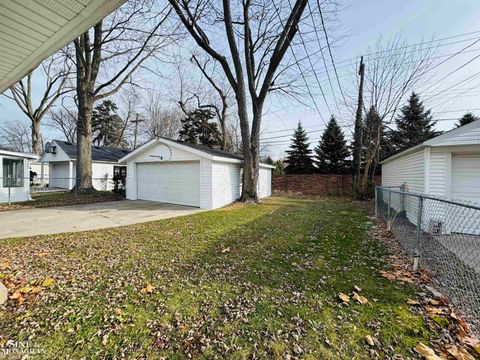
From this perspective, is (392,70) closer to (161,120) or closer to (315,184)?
(315,184)

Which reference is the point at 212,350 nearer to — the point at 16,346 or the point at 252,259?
the point at 16,346

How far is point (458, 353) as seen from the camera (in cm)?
193

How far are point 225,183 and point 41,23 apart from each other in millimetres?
8898

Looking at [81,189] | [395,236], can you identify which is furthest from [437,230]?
[81,189]

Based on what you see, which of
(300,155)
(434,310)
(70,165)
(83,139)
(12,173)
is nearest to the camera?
(434,310)

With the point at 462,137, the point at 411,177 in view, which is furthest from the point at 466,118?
the point at 462,137

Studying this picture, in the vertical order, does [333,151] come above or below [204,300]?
above

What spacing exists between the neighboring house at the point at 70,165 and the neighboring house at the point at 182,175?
7.59 metres

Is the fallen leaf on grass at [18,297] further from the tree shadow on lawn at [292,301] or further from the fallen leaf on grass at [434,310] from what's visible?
the fallen leaf on grass at [434,310]

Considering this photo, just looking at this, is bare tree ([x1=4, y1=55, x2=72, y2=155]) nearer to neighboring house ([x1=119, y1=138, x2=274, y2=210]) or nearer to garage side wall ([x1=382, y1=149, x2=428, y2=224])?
neighboring house ([x1=119, y1=138, x2=274, y2=210])

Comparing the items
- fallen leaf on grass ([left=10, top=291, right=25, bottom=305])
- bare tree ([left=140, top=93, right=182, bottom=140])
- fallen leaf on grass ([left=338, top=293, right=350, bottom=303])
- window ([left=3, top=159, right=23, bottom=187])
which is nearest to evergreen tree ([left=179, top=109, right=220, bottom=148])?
bare tree ([left=140, top=93, right=182, bottom=140])

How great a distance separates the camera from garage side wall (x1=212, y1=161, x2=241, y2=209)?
10.1 meters

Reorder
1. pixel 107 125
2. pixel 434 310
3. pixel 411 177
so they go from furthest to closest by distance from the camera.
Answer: pixel 107 125
pixel 411 177
pixel 434 310

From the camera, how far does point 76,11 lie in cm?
216
